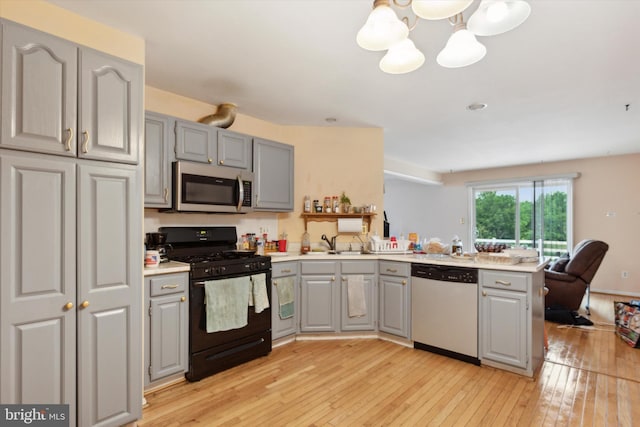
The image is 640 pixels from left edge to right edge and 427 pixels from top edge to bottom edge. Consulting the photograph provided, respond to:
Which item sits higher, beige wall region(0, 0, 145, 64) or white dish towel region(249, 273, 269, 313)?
beige wall region(0, 0, 145, 64)

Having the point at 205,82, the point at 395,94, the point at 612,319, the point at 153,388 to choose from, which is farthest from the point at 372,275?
the point at 612,319

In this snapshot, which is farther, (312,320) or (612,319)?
(612,319)

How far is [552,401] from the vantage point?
234cm

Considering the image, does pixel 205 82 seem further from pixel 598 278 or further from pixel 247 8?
pixel 598 278

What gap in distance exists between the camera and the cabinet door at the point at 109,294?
1832 millimetres

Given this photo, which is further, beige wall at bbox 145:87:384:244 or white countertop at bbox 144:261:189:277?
beige wall at bbox 145:87:384:244

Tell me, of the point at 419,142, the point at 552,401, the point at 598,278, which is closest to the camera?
the point at 552,401

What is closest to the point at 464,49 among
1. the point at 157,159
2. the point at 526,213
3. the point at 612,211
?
the point at 157,159

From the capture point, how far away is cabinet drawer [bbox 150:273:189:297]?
7.93 ft

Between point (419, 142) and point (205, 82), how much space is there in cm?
341

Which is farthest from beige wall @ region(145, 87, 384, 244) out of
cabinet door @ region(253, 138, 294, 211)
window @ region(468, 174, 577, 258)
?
window @ region(468, 174, 577, 258)

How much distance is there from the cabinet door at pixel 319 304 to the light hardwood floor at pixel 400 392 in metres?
0.32

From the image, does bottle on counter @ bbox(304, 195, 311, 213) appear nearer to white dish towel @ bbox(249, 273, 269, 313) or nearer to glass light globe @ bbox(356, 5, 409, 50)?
white dish towel @ bbox(249, 273, 269, 313)

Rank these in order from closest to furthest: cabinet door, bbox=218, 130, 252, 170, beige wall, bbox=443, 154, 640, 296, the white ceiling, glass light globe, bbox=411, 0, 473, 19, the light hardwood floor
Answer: glass light globe, bbox=411, 0, 473, 19
the white ceiling
the light hardwood floor
cabinet door, bbox=218, 130, 252, 170
beige wall, bbox=443, 154, 640, 296
